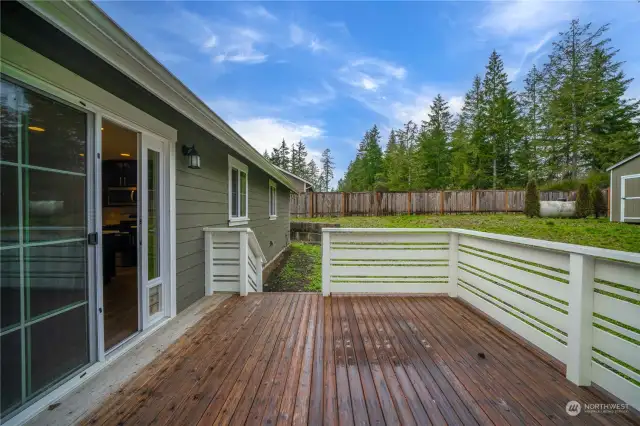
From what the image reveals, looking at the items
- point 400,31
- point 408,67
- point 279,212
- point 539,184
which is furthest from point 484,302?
point 539,184

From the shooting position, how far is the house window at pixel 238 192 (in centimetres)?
459

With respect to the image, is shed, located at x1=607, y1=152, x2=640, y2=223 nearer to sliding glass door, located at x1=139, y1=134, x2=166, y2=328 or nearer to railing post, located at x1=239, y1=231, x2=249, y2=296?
railing post, located at x1=239, y1=231, x2=249, y2=296

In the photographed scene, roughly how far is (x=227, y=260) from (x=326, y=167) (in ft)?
132

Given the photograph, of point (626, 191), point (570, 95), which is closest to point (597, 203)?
point (626, 191)

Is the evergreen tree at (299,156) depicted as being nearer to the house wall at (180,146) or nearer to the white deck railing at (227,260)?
the house wall at (180,146)

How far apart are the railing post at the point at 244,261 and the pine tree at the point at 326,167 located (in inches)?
1570

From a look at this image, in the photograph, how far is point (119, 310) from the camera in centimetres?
301

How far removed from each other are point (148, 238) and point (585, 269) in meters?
3.28

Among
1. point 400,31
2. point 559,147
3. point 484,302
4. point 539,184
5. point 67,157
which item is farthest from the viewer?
point 539,184

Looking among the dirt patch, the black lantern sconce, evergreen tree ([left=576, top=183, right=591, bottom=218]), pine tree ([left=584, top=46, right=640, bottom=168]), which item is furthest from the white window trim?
pine tree ([left=584, top=46, right=640, bottom=168])

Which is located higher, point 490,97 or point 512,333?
point 490,97

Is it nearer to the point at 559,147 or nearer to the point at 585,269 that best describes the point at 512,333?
the point at 585,269

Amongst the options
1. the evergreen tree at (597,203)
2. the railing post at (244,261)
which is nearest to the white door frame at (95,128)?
the railing post at (244,261)

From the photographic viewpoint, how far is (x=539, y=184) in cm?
2009
